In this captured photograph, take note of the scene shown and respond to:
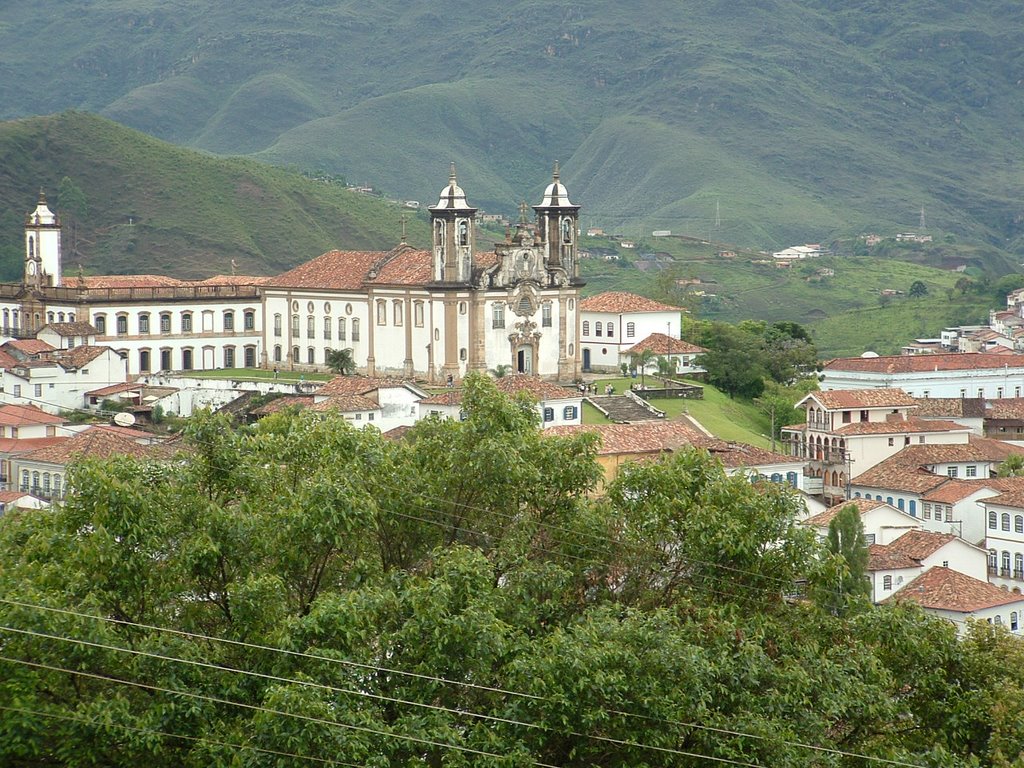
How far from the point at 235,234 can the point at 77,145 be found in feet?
48.8

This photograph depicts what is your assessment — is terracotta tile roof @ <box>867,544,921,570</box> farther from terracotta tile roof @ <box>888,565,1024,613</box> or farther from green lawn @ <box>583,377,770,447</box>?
green lawn @ <box>583,377,770,447</box>

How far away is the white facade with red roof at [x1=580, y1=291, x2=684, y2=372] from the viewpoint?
73875 millimetres

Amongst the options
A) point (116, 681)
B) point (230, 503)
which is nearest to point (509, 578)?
point (230, 503)

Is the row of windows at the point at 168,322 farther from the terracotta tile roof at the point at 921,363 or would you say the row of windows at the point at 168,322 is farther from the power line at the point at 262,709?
the power line at the point at 262,709

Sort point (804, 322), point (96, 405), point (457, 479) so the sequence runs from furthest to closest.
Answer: point (804, 322), point (96, 405), point (457, 479)

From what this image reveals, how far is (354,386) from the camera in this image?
6141cm

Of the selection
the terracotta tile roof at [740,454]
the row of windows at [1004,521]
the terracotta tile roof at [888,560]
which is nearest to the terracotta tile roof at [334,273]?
the terracotta tile roof at [740,454]

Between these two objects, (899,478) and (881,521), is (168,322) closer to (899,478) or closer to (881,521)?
(899,478)

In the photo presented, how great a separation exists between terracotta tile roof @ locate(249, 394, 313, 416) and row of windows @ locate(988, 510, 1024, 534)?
21.0 meters

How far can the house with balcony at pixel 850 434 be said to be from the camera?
189 feet

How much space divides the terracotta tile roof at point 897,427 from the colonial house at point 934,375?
10.7 m

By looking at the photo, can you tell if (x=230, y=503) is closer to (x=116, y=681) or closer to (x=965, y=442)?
(x=116, y=681)

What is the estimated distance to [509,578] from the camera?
80.2 feet

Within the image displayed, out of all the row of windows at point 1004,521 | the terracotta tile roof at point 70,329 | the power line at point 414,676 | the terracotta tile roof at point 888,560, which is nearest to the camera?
the power line at point 414,676
